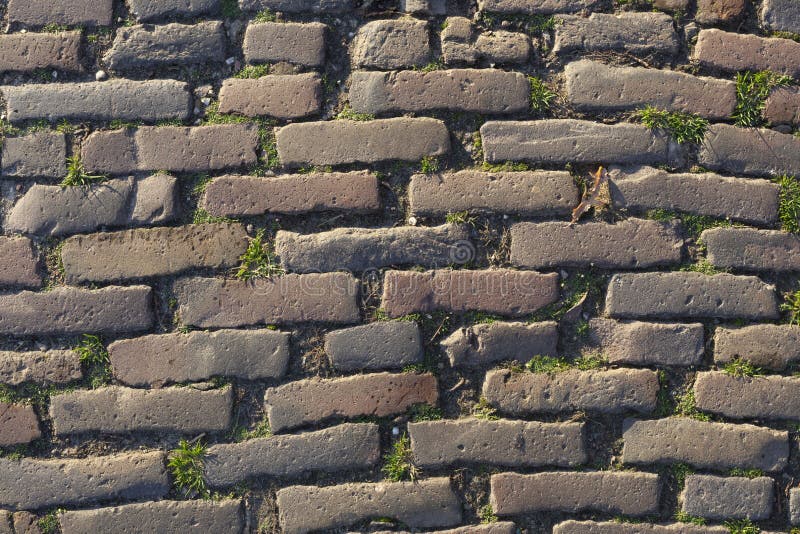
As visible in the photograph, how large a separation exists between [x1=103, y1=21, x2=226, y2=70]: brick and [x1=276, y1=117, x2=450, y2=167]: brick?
1.19ft

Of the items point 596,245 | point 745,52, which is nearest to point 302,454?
point 596,245

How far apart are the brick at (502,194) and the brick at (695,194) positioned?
16 centimetres

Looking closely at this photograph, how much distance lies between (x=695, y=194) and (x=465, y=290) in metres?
0.77

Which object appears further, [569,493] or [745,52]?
[745,52]

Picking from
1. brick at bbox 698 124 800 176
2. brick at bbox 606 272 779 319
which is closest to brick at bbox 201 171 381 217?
brick at bbox 606 272 779 319

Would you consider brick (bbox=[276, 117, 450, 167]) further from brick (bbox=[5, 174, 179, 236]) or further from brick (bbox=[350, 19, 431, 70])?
brick (bbox=[5, 174, 179, 236])

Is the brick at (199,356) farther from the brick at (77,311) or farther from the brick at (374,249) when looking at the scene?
the brick at (374,249)

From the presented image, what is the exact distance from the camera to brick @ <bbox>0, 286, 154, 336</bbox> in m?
1.96

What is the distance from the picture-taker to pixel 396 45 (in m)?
2.02

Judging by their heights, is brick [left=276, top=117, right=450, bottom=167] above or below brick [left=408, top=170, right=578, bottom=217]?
above

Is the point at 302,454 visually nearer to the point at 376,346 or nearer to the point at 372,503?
the point at 372,503

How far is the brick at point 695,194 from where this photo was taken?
1.99m

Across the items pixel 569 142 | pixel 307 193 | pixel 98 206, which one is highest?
pixel 569 142

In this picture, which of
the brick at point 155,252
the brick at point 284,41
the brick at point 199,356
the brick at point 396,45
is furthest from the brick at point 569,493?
the brick at point 284,41
